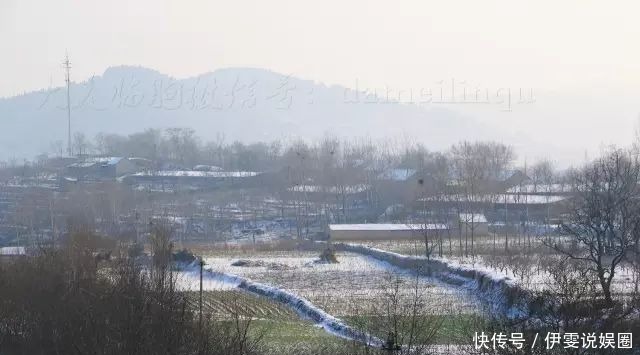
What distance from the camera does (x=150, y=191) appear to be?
5369cm

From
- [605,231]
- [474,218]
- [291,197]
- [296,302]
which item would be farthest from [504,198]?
[296,302]

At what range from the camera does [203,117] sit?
175625 mm

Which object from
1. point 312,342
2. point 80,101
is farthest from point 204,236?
point 80,101

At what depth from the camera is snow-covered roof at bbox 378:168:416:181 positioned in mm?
57778

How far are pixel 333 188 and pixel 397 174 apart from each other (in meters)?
6.89

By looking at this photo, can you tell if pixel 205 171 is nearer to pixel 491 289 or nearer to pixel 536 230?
pixel 536 230

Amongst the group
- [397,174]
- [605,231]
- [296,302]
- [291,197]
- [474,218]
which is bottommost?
[296,302]

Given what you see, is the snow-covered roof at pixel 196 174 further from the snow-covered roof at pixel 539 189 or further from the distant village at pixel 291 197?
the snow-covered roof at pixel 539 189

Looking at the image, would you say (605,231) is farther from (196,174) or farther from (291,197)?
(196,174)

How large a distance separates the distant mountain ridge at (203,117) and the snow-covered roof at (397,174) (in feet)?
278

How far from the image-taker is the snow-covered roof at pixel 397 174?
57778mm

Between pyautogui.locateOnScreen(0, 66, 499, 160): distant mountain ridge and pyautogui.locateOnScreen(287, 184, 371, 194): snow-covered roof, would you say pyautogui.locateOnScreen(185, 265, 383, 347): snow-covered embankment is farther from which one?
pyautogui.locateOnScreen(0, 66, 499, 160): distant mountain ridge

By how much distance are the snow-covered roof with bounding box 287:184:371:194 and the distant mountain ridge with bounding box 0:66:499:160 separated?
91.5 m

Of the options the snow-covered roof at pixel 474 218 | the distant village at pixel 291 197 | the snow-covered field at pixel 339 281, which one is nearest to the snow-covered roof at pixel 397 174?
the distant village at pixel 291 197
